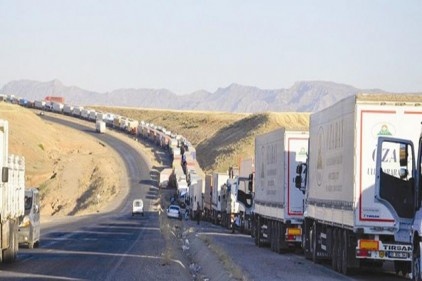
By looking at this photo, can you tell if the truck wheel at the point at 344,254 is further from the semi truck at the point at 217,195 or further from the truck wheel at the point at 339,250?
the semi truck at the point at 217,195

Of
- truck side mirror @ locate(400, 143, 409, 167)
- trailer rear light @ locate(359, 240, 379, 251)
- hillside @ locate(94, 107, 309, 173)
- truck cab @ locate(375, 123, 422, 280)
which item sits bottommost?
trailer rear light @ locate(359, 240, 379, 251)

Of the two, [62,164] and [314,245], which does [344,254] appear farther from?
[62,164]

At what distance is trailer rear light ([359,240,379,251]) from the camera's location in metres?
24.0

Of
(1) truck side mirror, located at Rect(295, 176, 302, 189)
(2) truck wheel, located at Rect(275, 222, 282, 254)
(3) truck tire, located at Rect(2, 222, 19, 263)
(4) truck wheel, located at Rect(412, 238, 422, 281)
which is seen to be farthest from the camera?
(2) truck wheel, located at Rect(275, 222, 282, 254)

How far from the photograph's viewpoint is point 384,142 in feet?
76.1

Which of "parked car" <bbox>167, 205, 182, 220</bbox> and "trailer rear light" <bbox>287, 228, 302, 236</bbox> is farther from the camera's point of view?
"parked car" <bbox>167, 205, 182, 220</bbox>

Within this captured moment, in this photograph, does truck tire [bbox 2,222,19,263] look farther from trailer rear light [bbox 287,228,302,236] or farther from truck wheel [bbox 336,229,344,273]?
trailer rear light [bbox 287,228,302,236]

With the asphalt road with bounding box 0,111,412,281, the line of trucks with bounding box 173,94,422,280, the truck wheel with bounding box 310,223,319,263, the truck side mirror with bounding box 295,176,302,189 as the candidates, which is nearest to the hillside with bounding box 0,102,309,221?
the asphalt road with bounding box 0,111,412,281

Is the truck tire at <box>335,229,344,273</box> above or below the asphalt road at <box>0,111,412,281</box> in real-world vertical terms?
above

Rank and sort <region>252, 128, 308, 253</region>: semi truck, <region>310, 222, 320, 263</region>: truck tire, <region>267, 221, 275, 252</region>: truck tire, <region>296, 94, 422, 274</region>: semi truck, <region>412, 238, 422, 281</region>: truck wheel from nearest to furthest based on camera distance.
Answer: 1. <region>412, 238, 422, 281</region>: truck wheel
2. <region>296, 94, 422, 274</region>: semi truck
3. <region>310, 222, 320, 263</region>: truck tire
4. <region>252, 128, 308, 253</region>: semi truck
5. <region>267, 221, 275, 252</region>: truck tire

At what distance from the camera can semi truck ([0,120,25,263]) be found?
26.4 metres

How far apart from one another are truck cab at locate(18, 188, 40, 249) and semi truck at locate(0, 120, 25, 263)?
527 centimetres

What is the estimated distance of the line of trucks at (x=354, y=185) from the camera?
69.5 feet

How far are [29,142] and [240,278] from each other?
118197mm
